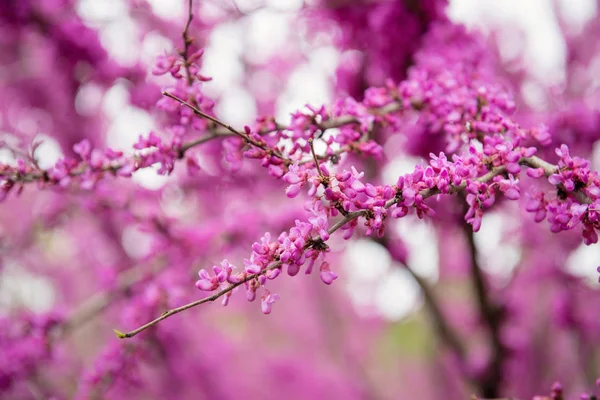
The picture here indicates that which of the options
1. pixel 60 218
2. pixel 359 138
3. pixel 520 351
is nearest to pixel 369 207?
pixel 359 138

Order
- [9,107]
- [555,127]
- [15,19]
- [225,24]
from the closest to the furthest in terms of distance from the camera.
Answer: [555,127], [15,19], [225,24], [9,107]

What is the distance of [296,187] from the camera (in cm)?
136

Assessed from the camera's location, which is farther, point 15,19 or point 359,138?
point 15,19

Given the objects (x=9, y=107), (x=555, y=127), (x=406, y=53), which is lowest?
(x=555, y=127)

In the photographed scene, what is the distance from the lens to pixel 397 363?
1206 centimetres

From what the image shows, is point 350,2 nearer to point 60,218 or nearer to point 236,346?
point 60,218

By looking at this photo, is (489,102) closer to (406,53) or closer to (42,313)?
(406,53)

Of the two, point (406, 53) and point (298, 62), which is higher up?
point (298, 62)

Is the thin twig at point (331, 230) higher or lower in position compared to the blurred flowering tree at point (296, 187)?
lower

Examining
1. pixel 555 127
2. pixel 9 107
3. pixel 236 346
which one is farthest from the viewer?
pixel 236 346

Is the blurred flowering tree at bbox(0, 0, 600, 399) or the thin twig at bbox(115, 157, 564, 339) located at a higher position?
the blurred flowering tree at bbox(0, 0, 600, 399)

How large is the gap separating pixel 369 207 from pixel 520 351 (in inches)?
147

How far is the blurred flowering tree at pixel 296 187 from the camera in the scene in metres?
1.40

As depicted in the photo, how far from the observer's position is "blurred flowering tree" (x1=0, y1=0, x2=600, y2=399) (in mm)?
1404
